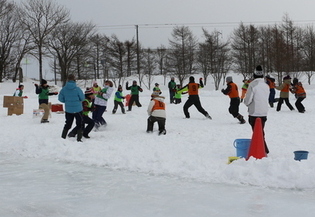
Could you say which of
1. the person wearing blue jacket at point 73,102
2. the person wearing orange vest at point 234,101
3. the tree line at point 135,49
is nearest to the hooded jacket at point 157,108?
the person wearing blue jacket at point 73,102

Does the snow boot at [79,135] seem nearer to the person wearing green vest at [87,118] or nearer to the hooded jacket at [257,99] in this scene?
the person wearing green vest at [87,118]

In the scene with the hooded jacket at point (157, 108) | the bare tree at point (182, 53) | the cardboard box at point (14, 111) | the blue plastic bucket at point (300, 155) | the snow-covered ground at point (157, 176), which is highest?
the bare tree at point (182, 53)

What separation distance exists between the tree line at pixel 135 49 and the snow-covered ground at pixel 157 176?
3298cm

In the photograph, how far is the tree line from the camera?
134 feet

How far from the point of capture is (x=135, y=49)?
4978 centimetres

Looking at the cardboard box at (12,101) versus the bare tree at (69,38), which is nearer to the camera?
the cardboard box at (12,101)

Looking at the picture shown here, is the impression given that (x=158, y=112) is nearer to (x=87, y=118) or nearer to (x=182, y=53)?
(x=87, y=118)

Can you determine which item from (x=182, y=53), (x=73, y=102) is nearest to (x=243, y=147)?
(x=73, y=102)

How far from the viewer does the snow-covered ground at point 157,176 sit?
3875mm

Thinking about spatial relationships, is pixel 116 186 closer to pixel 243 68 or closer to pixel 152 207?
pixel 152 207

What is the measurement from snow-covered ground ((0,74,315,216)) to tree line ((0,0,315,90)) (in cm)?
3298

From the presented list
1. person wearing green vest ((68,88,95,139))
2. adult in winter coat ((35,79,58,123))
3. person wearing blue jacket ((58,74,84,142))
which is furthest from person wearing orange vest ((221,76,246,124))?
adult in winter coat ((35,79,58,123))

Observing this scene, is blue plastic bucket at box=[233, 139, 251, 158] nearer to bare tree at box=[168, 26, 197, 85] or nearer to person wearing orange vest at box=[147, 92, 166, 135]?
person wearing orange vest at box=[147, 92, 166, 135]

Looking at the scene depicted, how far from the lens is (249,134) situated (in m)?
8.91
